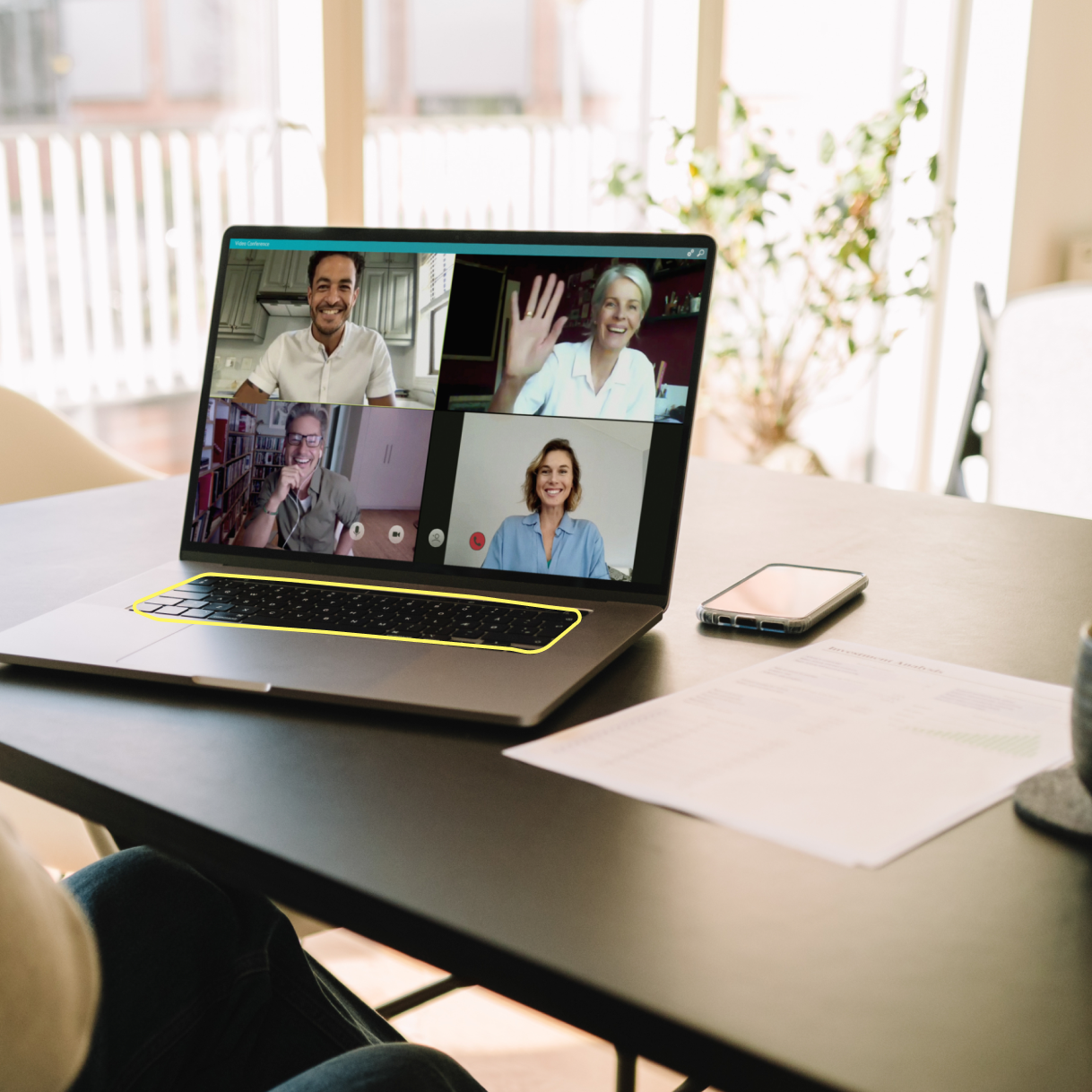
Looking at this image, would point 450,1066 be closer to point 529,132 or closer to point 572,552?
point 572,552

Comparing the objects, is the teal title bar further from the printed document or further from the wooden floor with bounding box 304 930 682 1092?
the wooden floor with bounding box 304 930 682 1092

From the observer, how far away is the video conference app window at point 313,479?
2.92 ft

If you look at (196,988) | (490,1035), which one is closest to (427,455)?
(196,988)

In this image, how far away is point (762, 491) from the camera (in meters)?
1.24

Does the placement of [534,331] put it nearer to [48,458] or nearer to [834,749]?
[834,749]

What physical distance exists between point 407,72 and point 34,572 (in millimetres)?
6011

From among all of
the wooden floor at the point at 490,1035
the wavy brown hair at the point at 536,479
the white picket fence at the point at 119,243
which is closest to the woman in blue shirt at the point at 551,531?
the wavy brown hair at the point at 536,479

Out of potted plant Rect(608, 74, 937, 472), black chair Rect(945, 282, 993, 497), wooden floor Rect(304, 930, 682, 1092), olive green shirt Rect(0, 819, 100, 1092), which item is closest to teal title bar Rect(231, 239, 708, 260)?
olive green shirt Rect(0, 819, 100, 1092)

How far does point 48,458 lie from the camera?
1.55 m

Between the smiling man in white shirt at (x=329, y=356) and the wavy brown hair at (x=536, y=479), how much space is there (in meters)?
0.13

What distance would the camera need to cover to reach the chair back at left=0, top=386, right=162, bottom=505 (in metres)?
1.53

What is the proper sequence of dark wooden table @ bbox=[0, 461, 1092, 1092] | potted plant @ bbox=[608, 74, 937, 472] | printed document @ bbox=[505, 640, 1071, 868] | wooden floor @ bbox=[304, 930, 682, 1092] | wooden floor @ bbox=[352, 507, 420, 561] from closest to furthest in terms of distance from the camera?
1. dark wooden table @ bbox=[0, 461, 1092, 1092]
2. printed document @ bbox=[505, 640, 1071, 868]
3. wooden floor @ bbox=[352, 507, 420, 561]
4. wooden floor @ bbox=[304, 930, 682, 1092]
5. potted plant @ bbox=[608, 74, 937, 472]

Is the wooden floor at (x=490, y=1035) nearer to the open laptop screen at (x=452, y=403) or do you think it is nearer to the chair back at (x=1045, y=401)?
the open laptop screen at (x=452, y=403)

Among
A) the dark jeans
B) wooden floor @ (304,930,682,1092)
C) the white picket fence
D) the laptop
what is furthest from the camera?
the white picket fence
